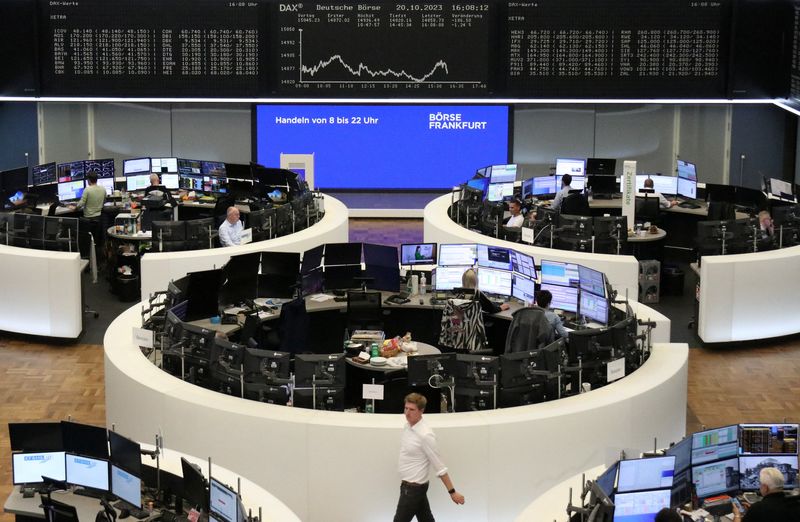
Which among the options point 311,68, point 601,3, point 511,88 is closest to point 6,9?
point 311,68

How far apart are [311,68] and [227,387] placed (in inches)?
375

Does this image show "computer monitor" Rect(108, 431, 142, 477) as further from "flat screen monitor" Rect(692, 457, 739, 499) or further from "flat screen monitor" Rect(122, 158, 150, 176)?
"flat screen monitor" Rect(122, 158, 150, 176)

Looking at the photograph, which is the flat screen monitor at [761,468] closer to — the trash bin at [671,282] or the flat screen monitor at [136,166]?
the trash bin at [671,282]

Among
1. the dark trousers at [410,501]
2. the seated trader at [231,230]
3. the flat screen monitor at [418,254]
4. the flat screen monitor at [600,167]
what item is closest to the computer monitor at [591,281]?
the flat screen monitor at [418,254]

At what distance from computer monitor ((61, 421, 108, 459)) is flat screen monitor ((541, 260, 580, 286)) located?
16.5ft

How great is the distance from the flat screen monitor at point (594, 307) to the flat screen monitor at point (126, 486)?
189 inches

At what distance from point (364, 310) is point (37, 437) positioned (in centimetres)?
422

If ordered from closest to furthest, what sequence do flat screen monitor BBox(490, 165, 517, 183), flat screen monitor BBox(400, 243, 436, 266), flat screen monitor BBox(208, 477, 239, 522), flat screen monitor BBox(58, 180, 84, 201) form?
flat screen monitor BBox(208, 477, 239, 522) < flat screen monitor BBox(400, 243, 436, 266) < flat screen monitor BBox(58, 180, 84, 201) < flat screen monitor BBox(490, 165, 517, 183)

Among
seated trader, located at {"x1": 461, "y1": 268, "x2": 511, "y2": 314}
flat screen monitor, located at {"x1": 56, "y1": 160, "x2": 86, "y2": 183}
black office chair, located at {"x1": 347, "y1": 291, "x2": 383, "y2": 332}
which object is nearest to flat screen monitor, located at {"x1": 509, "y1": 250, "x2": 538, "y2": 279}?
seated trader, located at {"x1": 461, "y1": 268, "x2": 511, "y2": 314}

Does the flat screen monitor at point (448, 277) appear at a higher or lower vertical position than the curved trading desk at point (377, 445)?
higher

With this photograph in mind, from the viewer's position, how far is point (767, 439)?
7.99 meters

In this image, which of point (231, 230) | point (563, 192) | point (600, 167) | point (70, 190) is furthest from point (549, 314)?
point (70, 190)

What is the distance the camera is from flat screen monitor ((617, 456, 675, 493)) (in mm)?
7344

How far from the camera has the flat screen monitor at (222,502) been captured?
7.06m
